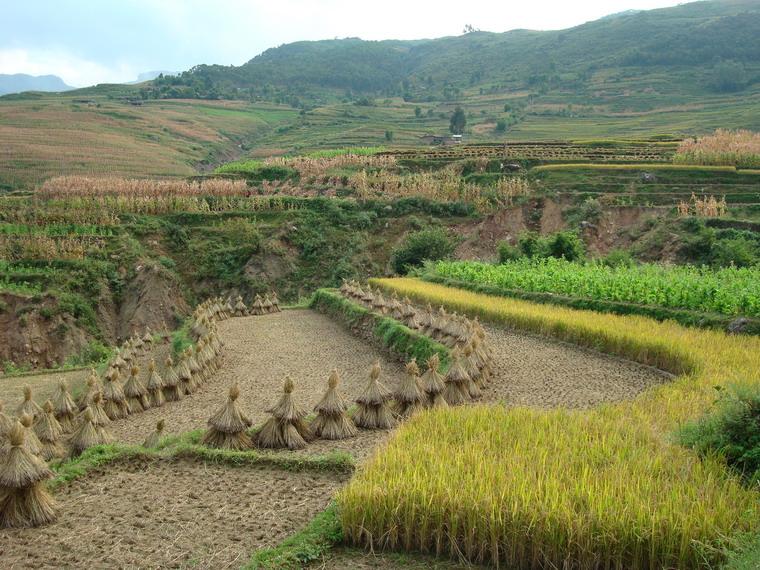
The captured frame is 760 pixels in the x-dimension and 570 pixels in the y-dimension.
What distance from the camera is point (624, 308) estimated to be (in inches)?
645

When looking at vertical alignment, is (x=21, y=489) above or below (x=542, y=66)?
below

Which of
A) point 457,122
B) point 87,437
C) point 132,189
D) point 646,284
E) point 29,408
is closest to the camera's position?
point 87,437

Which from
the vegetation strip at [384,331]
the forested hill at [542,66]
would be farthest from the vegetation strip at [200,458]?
the forested hill at [542,66]

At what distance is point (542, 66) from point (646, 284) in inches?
5122

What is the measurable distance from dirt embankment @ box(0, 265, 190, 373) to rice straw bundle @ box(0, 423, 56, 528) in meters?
19.6

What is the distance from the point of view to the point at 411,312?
58.6 ft

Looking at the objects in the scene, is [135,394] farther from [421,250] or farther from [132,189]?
[132,189]

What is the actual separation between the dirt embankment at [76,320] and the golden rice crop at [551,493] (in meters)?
21.6

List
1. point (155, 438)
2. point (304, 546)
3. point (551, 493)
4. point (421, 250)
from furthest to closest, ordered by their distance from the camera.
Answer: point (421, 250), point (155, 438), point (304, 546), point (551, 493)

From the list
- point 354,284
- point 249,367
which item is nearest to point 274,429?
point 249,367

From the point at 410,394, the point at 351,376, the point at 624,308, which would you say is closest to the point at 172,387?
the point at 351,376

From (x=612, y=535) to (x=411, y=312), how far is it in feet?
42.4

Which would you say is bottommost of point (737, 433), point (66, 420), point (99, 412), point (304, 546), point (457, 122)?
point (66, 420)

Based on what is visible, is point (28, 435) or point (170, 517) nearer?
point (170, 517)
